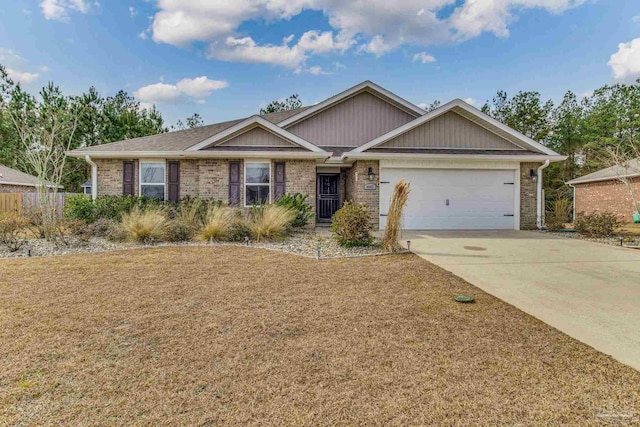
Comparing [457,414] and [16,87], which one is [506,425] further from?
[16,87]

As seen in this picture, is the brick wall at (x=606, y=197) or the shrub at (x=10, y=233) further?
the brick wall at (x=606, y=197)

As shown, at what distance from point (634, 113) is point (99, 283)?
3584 centimetres

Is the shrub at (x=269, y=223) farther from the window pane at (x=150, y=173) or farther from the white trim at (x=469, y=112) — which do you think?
the window pane at (x=150, y=173)

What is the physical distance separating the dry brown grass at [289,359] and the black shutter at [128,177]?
25.9 ft

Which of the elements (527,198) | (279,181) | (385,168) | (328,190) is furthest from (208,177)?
(527,198)

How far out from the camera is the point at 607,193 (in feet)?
58.0

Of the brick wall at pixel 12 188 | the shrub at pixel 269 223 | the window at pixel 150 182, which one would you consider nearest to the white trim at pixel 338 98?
the window at pixel 150 182

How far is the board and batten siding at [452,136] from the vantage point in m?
12.1

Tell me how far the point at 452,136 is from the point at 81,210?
13025 millimetres

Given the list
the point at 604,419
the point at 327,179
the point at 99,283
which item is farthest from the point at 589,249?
the point at 99,283

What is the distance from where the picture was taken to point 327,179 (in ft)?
48.4

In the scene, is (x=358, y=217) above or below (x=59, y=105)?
below

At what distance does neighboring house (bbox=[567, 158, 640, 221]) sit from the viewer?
16172 millimetres

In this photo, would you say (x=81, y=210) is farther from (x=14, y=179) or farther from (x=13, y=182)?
(x=14, y=179)
